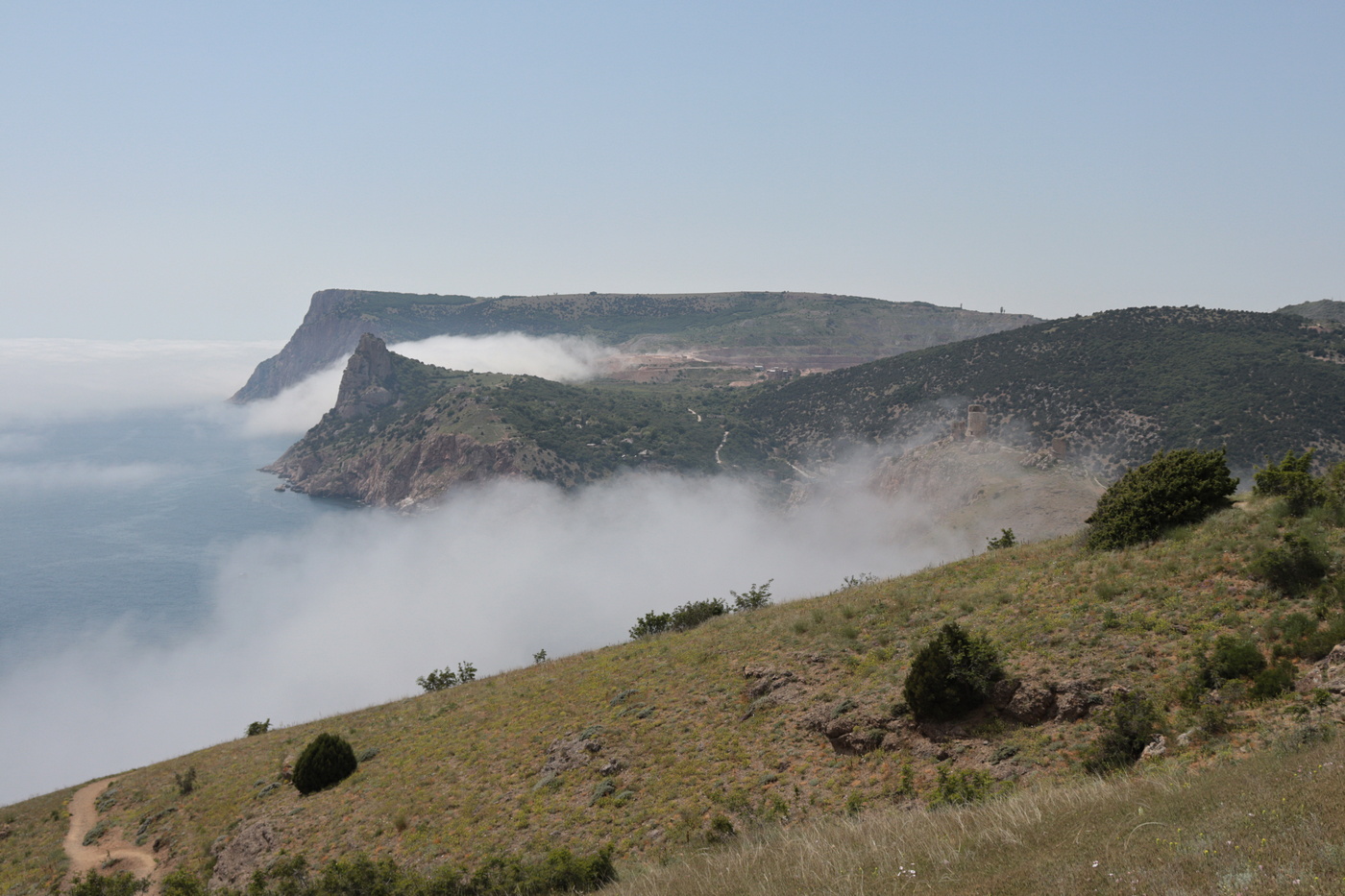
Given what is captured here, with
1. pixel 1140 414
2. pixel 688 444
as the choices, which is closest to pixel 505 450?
pixel 688 444

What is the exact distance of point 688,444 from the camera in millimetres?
179125

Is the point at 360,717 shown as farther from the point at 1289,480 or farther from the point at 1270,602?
the point at 1289,480

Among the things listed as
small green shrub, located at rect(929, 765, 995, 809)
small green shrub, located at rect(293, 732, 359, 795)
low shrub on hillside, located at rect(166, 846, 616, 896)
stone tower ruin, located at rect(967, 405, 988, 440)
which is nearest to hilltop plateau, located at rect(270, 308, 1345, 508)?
stone tower ruin, located at rect(967, 405, 988, 440)

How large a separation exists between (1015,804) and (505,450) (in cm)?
15952

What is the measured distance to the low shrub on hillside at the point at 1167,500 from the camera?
19594 millimetres

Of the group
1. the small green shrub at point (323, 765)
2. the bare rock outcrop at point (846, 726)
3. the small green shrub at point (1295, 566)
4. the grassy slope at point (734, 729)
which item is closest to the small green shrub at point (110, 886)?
the grassy slope at point (734, 729)

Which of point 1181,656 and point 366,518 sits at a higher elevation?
point 1181,656

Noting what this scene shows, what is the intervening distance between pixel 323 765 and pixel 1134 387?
109965 mm

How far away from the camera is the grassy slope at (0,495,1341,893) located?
13695 mm

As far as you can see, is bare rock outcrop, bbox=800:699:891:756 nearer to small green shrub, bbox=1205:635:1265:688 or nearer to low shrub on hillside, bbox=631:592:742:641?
small green shrub, bbox=1205:635:1265:688

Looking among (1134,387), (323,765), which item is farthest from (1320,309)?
(323,765)

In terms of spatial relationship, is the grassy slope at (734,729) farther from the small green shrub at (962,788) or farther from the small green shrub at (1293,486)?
the small green shrub at (1293,486)

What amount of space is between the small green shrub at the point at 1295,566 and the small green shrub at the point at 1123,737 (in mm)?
4873

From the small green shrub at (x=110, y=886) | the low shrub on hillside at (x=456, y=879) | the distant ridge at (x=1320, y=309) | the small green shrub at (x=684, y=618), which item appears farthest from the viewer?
the distant ridge at (x=1320, y=309)
